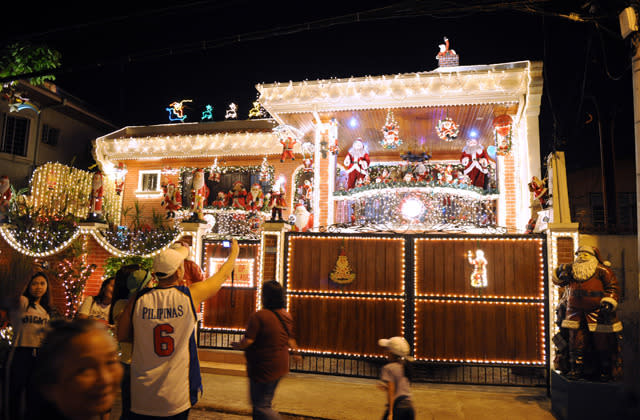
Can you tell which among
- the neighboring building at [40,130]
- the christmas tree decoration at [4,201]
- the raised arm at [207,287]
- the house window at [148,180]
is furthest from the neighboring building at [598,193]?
the neighboring building at [40,130]

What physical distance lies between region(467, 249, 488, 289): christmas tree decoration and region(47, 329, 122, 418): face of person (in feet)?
23.1

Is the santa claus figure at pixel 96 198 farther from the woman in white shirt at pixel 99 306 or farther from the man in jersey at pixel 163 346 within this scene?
the man in jersey at pixel 163 346

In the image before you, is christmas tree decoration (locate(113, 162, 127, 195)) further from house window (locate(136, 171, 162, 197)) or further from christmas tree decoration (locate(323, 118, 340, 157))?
christmas tree decoration (locate(323, 118, 340, 157))

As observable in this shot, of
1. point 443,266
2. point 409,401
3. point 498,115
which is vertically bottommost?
point 409,401

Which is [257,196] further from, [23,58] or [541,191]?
[541,191]

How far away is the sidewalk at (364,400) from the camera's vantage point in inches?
233

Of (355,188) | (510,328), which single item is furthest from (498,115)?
(510,328)

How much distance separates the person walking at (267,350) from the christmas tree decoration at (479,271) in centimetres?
465

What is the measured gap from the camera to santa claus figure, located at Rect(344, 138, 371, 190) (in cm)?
1160

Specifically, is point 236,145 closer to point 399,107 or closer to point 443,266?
point 399,107

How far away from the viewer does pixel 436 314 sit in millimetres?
7730

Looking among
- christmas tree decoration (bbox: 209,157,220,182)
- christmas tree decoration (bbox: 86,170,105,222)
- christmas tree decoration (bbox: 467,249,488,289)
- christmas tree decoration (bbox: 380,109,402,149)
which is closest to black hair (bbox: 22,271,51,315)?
christmas tree decoration (bbox: 86,170,105,222)

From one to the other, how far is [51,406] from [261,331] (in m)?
2.55

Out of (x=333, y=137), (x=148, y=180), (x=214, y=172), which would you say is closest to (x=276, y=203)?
(x=333, y=137)
